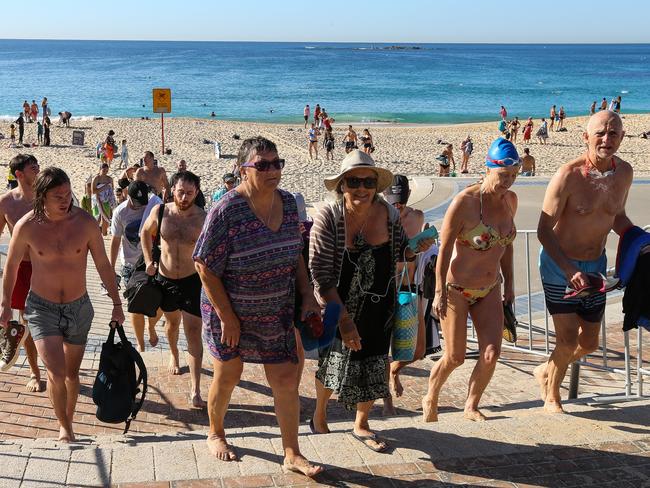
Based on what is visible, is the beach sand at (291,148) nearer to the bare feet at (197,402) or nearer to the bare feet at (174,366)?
the bare feet at (174,366)

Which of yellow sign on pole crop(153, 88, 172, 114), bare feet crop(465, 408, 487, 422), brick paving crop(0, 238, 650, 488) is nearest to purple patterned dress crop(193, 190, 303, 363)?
brick paving crop(0, 238, 650, 488)

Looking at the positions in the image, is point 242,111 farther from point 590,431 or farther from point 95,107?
point 590,431

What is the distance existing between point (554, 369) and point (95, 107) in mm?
63829

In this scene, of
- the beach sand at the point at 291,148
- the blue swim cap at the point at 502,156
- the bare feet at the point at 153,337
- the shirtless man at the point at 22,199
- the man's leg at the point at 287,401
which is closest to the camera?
the man's leg at the point at 287,401

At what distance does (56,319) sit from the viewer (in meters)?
4.76

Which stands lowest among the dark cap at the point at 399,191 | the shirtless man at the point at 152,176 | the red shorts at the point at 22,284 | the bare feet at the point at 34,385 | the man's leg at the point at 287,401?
the bare feet at the point at 34,385

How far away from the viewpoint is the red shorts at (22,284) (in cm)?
508

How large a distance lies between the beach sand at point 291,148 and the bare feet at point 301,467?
1534cm

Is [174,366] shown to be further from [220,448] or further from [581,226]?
[581,226]

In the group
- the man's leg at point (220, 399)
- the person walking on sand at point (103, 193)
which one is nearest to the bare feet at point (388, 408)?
the man's leg at point (220, 399)

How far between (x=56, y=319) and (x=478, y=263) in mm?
2582

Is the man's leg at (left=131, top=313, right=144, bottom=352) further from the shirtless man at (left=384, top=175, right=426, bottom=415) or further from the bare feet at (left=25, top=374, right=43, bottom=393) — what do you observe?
the shirtless man at (left=384, top=175, right=426, bottom=415)

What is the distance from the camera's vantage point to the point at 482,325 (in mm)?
4871

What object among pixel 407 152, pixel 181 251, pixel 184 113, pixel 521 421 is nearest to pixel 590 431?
pixel 521 421
